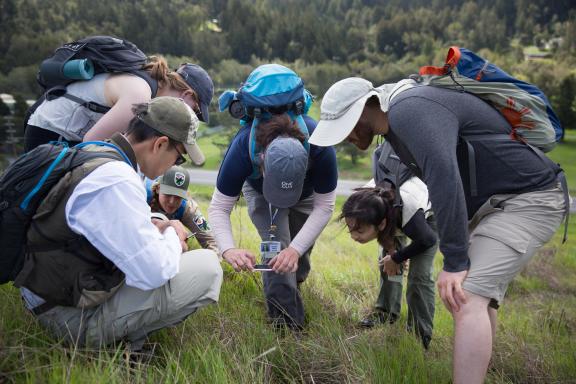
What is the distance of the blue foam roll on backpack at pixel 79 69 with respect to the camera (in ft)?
11.5

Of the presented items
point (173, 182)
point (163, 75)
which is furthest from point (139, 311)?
point (173, 182)

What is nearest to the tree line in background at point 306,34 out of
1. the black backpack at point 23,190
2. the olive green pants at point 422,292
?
the olive green pants at point 422,292

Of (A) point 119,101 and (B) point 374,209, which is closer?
(A) point 119,101

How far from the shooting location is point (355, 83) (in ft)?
9.42

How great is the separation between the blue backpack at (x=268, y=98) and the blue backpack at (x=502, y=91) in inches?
33.3

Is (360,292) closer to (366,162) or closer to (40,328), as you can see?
(40,328)

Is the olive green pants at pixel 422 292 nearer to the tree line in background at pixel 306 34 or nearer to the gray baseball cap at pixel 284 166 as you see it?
the gray baseball cap at pixel 284 166

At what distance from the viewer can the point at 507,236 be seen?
276 centimetres

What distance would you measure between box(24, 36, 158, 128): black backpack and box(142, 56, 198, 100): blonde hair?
0.15 feet

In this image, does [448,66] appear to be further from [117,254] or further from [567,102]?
[567,102]

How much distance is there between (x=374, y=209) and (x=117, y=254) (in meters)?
1.85

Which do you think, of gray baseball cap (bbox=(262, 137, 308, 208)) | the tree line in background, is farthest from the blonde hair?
the tree line in background

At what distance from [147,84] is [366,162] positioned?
50.1 m

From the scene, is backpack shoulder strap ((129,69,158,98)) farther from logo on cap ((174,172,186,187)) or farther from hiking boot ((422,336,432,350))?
hiking boot ((422,336,432,350))
